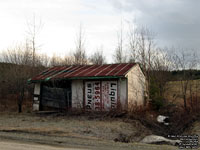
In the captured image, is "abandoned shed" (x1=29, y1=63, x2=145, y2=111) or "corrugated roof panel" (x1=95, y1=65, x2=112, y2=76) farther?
"corrugated roof panel" (x1=95, y1=65, x2=112, y2=76)

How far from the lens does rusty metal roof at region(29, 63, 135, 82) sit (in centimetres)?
1438

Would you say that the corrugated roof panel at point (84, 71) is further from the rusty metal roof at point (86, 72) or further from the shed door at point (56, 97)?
the shed door at point (56, 97)

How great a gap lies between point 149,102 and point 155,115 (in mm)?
1660

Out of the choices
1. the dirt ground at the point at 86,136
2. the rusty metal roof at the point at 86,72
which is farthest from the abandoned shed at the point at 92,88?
the dirt ground at the point at 86,136

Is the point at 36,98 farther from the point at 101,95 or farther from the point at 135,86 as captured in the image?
the point at 135,86

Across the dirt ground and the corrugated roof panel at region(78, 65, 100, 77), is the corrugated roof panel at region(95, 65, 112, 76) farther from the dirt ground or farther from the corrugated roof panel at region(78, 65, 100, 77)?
the dirt ground

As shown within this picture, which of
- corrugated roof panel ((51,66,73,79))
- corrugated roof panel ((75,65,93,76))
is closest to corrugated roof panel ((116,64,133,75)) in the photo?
corrugated roof panel ((75,65,93,76))

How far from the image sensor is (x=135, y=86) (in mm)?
15156

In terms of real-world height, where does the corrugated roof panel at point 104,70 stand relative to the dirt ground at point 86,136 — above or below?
above

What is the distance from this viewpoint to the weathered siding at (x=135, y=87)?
14.4 m

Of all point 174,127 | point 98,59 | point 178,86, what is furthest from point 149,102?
point 98,59

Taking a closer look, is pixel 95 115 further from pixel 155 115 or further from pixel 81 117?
pixel 155 115

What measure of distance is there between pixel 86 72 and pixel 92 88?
139cm

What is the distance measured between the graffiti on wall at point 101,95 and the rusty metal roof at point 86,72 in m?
0.63
